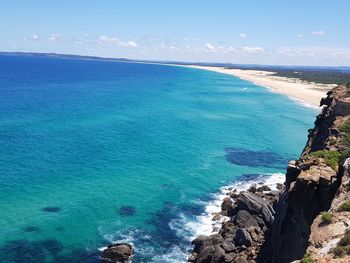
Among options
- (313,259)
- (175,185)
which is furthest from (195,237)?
(313,259)

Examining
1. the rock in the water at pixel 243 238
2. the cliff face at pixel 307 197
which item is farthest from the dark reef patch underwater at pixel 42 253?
the cliff face at pixel 307 197

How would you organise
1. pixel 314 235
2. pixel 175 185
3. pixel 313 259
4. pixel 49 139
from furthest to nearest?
pixel 49 139 < pixel 175 185 < pixel 314 235 < pixel 313 259

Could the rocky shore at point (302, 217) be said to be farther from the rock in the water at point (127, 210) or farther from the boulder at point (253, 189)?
the rock in the water at point (127, 210)

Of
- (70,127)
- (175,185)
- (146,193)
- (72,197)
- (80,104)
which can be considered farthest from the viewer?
(80,104)

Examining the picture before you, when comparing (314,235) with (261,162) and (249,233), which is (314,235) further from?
(261,162)

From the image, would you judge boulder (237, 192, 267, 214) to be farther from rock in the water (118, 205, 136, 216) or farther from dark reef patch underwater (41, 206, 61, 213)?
dark reef patch underwater (41, 206, 61, 213)

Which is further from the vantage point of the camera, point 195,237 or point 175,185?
point 175,185

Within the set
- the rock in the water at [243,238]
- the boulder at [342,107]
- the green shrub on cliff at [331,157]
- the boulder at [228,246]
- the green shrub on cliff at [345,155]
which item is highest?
the boulder at [342,107]
